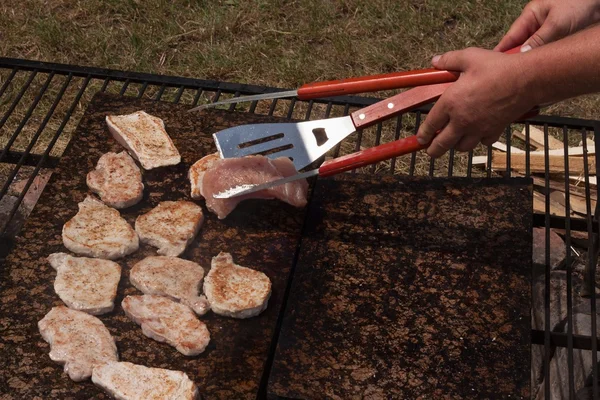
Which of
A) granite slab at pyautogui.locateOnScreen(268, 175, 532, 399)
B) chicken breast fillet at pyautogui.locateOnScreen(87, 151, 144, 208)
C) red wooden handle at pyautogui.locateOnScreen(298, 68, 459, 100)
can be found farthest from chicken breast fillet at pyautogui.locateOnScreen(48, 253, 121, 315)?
red wooden handle at pyautogui.locateOnScreen(298, 68, 459, 100)

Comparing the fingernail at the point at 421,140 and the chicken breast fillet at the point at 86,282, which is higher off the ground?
the fingernail at the point at 421,140

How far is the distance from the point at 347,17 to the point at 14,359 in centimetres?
474

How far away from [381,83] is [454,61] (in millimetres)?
270

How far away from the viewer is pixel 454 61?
8.18 ft

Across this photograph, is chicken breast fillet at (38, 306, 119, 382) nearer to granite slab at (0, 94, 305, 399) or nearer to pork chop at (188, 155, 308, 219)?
granite slab at (0, 94, 305, 399)

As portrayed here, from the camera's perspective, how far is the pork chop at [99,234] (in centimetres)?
263

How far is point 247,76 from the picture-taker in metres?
5.74

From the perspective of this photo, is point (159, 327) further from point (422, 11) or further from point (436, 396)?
point (422, 11)

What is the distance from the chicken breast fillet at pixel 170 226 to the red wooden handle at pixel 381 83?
596 mm

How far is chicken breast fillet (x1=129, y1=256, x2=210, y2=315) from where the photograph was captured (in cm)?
249

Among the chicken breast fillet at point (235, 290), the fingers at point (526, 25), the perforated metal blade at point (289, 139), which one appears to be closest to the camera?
the chicken breast fillet at point (235, 290)

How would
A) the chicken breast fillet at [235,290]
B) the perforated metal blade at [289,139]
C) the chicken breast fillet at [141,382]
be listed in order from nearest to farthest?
1. the chicken breast fillet at [141,382]
2. the chicken breast fillet at [235,290]
3. the perforated metal blade at [289,139]

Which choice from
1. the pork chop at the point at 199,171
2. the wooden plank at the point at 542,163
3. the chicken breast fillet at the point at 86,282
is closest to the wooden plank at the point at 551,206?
the wooden plank at the point at 542,163

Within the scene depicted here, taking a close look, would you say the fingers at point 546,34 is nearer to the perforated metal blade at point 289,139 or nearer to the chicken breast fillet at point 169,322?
the perforated metal blade at point 289,139
